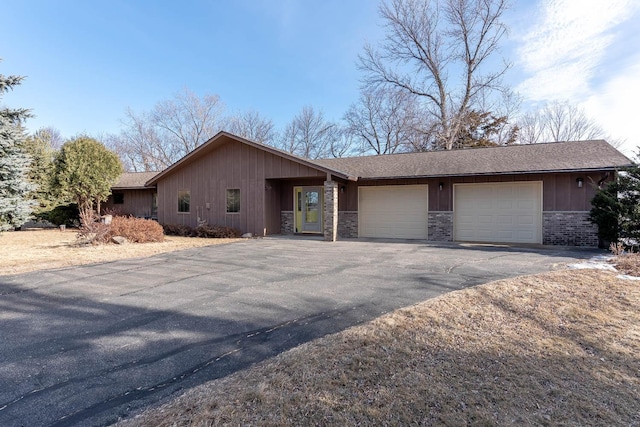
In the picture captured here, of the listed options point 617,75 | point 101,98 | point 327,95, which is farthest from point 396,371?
point 327,95

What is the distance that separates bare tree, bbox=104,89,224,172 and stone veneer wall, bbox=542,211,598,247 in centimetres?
3071

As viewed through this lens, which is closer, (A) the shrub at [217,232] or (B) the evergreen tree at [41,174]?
(A) the shrub at [217,232]

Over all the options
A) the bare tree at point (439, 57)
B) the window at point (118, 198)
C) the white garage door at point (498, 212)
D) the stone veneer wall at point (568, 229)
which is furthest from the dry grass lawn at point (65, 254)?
the bare tree at point (439, 57)

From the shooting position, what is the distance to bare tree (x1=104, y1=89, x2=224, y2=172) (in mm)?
34031

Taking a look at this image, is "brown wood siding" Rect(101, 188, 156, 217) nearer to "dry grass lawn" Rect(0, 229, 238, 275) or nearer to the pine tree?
"dry grass lawn" Rect(0, 229, 238, 275)

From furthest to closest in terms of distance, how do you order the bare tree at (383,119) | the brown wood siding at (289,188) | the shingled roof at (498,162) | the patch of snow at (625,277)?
the bare tree at (383,119) < the brown wood siding at (289,188) < the shingled roof at (498,162) < the patch of snow at (625,277)

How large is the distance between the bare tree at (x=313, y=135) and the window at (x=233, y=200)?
20.0 metres

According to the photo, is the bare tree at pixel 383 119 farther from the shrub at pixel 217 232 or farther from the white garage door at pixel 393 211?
the shrub at pixel 217 232

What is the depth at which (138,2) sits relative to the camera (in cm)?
1330

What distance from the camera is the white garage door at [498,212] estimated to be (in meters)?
12.0

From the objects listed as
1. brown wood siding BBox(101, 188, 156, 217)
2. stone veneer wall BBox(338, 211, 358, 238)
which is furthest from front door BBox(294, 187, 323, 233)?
brown wood siding BBox(101, 188, 156, 217)

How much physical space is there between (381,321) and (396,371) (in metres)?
1.14

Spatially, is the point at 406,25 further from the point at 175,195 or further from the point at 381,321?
the point at 381,321

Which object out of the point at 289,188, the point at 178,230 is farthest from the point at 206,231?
the point at 289,188
